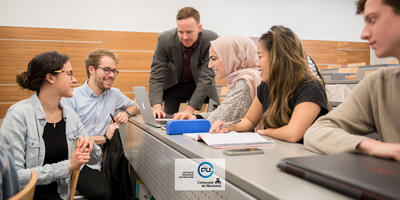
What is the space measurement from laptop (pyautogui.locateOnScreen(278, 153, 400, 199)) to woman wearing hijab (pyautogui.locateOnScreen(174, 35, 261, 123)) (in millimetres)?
925

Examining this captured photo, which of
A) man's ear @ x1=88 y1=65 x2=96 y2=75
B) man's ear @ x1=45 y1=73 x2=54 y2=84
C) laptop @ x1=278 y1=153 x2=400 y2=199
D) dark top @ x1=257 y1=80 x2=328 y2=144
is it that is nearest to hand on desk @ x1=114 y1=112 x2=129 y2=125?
man's ear @ x1=88 y1=65 x2=96 y2=75

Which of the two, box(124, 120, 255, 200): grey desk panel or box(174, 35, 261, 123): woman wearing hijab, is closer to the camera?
box(124, 120, 255, 200): grey desk panel

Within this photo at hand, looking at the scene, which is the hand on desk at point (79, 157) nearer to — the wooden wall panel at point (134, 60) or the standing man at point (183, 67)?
the standing man at point (183, 67)

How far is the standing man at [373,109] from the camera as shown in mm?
766

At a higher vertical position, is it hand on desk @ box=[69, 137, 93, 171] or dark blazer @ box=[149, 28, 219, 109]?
dark blazer @ box=[149, 28, 219, 109]

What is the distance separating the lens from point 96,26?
5.07 meters

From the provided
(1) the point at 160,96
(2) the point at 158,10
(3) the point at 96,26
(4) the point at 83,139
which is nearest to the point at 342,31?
(2) the point at 158,10

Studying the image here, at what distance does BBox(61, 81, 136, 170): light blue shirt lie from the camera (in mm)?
2107

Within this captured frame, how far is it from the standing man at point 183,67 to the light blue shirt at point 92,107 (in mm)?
330

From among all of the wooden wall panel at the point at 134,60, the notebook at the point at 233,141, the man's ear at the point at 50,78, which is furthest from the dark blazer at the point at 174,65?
the wooden wall panel at the point at 134,60

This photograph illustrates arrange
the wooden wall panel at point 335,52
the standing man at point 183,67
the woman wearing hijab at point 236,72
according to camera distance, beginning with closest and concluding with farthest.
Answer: the woman wearing hijab at point 236,72, the standing man at point 183,67, the wooden wall panel at point 335,52

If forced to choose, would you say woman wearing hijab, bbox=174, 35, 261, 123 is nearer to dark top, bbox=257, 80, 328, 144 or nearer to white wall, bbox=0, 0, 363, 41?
dark top, bbox=257, 80, 328, 144

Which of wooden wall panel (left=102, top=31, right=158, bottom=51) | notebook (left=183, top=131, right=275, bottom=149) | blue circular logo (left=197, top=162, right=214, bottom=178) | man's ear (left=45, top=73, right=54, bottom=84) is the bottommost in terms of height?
blue circular logo (left=197, top=162, right=214, bottom=178)

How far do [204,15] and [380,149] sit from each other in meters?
5.39
